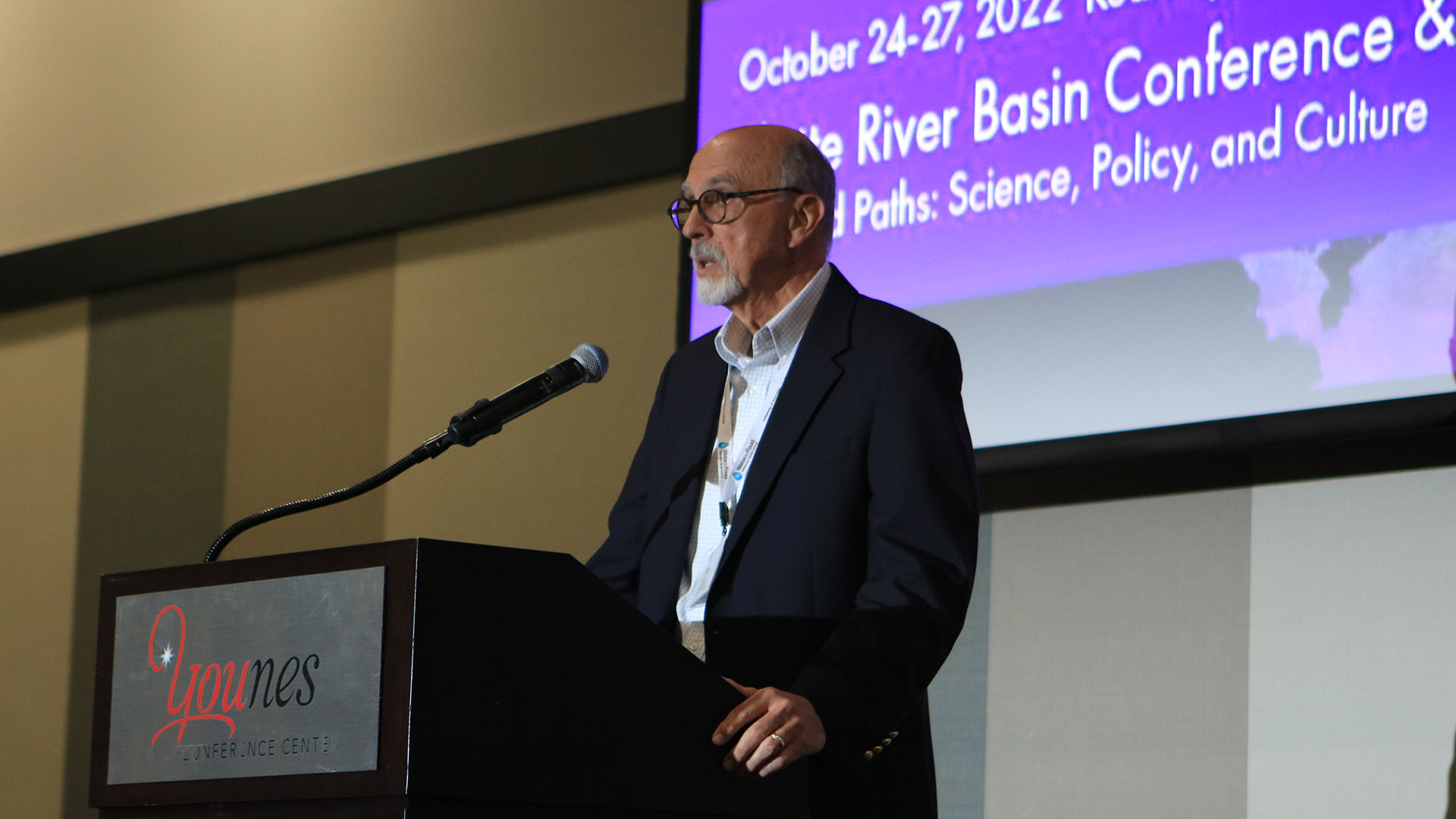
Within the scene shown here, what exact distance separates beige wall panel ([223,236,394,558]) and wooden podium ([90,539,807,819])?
2599 mm

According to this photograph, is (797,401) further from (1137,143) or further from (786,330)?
(1137,143)

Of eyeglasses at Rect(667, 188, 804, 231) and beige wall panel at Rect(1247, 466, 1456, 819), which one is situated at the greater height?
eyeglasses at Rect(667, 188, 804, 231)

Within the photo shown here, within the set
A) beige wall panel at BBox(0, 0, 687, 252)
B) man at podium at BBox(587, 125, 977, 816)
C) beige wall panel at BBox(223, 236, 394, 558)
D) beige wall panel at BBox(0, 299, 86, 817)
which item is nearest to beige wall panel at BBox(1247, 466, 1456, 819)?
man at podium at BBox(587, 125, 977, 816)

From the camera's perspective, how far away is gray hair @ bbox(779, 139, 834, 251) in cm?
206

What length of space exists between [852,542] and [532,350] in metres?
2.13

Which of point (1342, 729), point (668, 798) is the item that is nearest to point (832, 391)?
point (668, 798)

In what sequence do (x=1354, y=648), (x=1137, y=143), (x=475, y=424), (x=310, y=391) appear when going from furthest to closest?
1. (x=310, y=391)
2. (x=1137, y=143)
3. (x=1354, y=648)
4. (x=475, y=424)

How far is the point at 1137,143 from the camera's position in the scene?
8.84ft

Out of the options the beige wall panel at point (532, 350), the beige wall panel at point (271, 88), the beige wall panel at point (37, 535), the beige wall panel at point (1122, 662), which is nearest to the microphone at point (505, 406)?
the beige wall panel at point (1122, 662)

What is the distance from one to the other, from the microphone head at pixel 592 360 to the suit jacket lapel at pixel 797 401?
0.20 meters

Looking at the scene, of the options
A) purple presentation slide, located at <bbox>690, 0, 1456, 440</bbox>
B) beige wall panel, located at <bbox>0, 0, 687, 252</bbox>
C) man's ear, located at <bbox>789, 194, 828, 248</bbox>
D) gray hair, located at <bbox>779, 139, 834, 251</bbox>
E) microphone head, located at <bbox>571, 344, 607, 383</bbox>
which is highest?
beige wall panel, located at <bbox>0, 0, 687, 252</bbox>

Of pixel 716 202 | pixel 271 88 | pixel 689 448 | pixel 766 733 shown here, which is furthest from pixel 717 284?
pixel 271 88

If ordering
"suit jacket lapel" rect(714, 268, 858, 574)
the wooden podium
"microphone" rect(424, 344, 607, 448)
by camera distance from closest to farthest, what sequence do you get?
the wooden podium
"microphone" rect(424, 344, 607, 448)
"suit jacket lapel" rect(714, 268, 858, 574)

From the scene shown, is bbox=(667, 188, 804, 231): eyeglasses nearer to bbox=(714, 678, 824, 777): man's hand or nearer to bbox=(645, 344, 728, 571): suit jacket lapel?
bbox=(645, 344, 728, 571): suit jacket lapel
